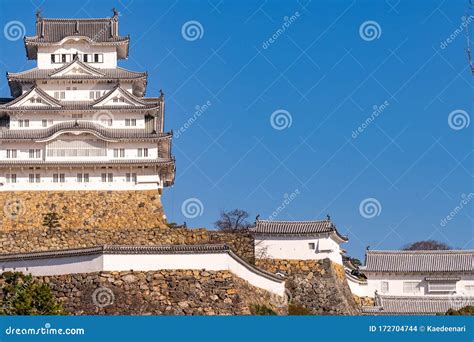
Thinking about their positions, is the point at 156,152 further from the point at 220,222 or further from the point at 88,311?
the point at 88,311

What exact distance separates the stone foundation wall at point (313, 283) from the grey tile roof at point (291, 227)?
0.94 metres

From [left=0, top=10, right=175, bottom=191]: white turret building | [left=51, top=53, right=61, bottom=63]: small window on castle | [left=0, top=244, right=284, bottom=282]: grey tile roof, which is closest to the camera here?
[left=0, top=244, right=284, bottom=282]: grey tile roof

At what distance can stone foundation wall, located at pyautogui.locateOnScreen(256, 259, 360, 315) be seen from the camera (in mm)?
33781

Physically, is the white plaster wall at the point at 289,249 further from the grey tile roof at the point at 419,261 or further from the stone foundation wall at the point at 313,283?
the grey tile roof at the point at 419,261

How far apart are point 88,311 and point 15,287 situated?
2131mm

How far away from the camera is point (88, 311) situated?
27.8m

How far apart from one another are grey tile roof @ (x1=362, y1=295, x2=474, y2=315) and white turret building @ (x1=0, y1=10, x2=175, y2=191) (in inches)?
372

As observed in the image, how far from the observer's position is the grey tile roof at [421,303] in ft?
126

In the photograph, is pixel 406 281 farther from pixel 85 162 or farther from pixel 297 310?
pixel 85 162

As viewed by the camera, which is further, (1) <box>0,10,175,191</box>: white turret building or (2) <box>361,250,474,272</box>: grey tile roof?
(2) <box>361,250,474,272</box>: grey tile roof

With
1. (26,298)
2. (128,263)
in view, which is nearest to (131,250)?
(128,263)

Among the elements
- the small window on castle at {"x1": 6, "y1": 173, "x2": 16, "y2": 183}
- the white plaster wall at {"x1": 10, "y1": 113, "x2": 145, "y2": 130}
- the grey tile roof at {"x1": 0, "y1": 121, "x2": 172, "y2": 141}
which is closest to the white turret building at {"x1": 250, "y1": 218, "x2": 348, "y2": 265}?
the grey tile roof at {"x1": 0, "y1": 121, "x2": 172, "y2": 141}

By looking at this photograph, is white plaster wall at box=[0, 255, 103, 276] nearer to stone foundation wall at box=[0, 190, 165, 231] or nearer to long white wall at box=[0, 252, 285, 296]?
long white wall at box=[0, 252, 285, 296]

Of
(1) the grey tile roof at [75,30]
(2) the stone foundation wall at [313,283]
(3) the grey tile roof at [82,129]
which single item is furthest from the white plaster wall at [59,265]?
(1) the grey tile roof at [75,30]
